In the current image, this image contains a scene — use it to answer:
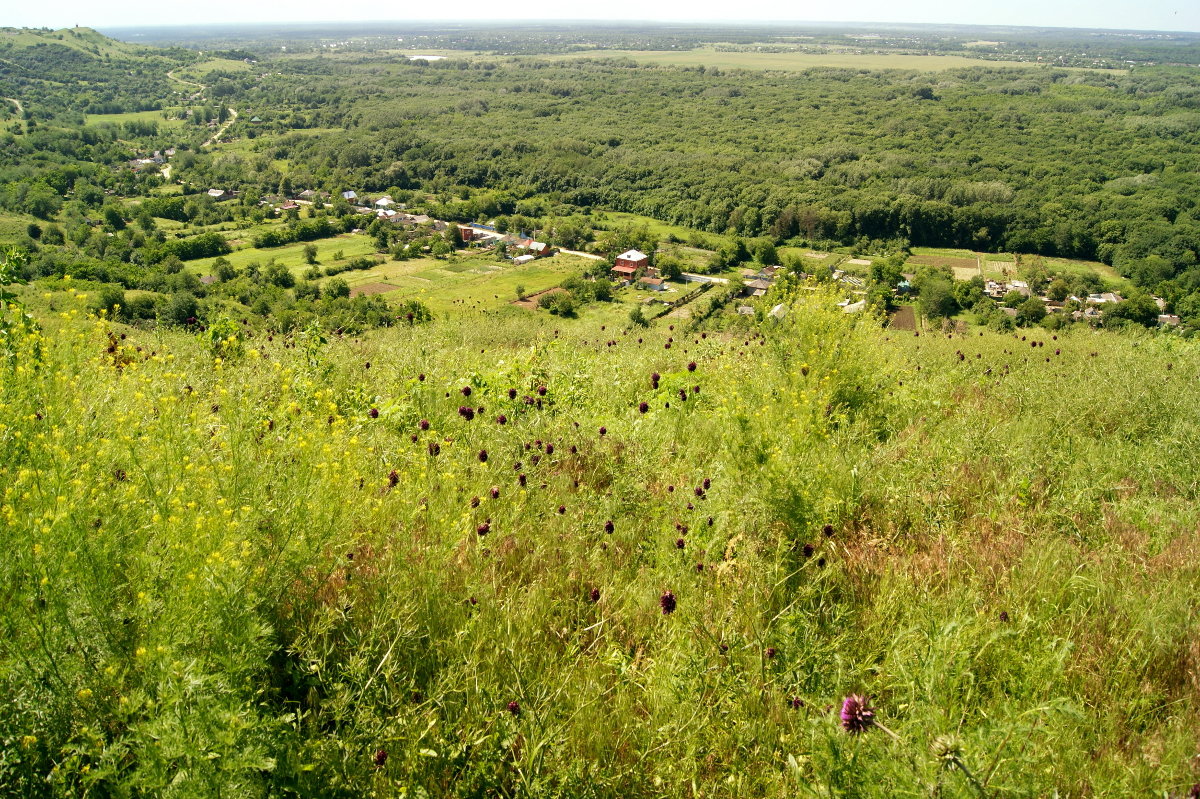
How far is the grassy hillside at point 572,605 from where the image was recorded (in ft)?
6.73

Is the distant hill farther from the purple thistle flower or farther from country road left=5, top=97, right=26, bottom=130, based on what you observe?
the purple thistle flower

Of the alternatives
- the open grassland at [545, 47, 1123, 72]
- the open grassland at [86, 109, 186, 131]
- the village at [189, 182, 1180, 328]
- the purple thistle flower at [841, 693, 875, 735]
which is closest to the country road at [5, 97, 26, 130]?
the open grassland at [86, 109, 186, 131]

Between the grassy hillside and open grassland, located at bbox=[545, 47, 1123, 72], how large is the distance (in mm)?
159636

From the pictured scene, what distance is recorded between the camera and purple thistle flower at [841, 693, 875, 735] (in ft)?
6.21

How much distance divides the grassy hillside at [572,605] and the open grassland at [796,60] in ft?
524

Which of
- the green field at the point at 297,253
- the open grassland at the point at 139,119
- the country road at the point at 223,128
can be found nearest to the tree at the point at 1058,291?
the green field at the point at 297,253

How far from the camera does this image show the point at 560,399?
5.65m

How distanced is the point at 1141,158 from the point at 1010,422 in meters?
78.1

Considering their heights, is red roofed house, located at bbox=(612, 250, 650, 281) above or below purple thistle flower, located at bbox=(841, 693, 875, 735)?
below

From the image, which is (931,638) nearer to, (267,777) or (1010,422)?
(267,777)

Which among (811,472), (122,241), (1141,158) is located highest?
(1141,158)

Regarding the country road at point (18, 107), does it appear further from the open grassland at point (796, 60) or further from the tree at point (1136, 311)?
the open grassland at point (796, 60)

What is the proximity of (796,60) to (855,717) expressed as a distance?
188881 millimetres

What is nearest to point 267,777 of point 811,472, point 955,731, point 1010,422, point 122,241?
point 955,731
